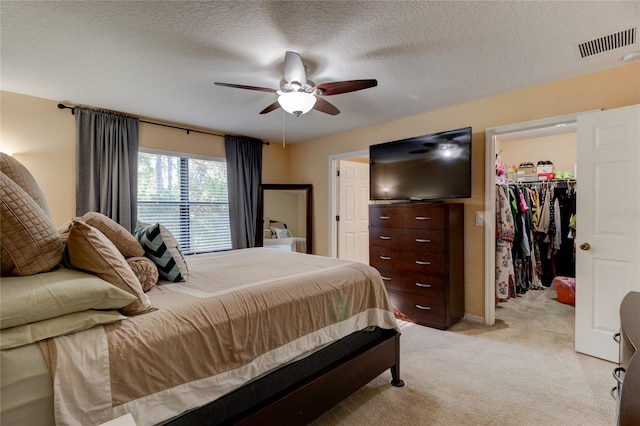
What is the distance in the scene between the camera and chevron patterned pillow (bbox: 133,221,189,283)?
169 cm

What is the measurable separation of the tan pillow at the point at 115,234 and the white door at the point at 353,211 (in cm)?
341

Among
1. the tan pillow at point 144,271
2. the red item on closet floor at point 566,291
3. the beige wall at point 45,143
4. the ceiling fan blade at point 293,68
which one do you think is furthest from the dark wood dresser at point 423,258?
the beige wall at point 45,143

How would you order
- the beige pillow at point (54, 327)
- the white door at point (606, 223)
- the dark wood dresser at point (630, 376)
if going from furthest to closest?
the white door at point (606, 223)
the beige pillow at point (54, 327)
the dark wood dresser at point (630, 376)

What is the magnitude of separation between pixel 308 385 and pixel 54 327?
112 centimetres

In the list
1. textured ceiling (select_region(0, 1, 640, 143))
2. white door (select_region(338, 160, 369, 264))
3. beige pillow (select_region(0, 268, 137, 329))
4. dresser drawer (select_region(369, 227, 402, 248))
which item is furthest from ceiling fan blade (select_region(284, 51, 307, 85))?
white door (select_region(338, 160, 369, 264))

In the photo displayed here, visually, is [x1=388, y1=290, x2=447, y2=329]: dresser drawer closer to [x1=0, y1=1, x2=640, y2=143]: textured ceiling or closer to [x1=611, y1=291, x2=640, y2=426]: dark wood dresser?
[x1=611, y1=291, x2=640, y2=426]: dark wood dresser

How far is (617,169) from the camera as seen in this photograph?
229cm

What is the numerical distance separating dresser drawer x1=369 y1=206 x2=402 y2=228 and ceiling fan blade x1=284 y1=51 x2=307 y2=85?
1.81 m

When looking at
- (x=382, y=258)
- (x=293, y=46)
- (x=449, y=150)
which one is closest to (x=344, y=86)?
(x=293, y=46)

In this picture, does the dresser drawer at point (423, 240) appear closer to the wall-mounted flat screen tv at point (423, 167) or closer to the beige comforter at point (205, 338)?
the wall-mounted flat screen tv at point (423, 167)

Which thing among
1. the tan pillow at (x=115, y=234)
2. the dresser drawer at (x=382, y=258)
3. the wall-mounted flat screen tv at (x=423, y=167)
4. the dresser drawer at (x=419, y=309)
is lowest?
the dresser drawer at (x=419, y=309)

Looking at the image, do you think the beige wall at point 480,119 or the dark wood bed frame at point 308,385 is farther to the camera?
the beige wall at point 480,119

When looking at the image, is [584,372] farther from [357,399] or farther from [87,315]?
[87,315]

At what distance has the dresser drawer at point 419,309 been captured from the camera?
3.02 meters
